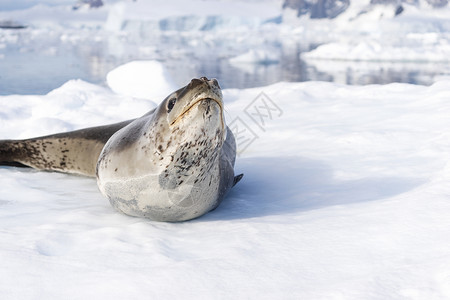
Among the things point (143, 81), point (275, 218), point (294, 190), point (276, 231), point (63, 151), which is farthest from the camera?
point (143, 81)

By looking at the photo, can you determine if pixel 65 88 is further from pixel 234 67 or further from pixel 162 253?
pixel 234 67

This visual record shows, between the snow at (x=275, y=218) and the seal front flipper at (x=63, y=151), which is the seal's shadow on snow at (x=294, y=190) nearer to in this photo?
the snow at (x=275, y=218)

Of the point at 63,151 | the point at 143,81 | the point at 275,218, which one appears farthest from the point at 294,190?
the point at 143,81

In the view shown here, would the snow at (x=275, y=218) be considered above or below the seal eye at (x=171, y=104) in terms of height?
below

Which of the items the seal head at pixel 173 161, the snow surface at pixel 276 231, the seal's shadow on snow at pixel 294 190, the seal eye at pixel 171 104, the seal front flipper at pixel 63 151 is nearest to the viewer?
the snow surface at pixel 276 231

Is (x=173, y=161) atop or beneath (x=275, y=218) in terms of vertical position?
atop

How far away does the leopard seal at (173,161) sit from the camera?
1.87m

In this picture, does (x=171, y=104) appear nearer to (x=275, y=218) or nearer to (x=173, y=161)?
(x=173, y=161)

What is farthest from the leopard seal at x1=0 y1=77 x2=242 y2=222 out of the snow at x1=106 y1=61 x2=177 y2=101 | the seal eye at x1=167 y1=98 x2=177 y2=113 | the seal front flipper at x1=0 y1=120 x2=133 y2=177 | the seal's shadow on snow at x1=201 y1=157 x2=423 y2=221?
the snow at x1=106 y1=61 x2=177 y2=101

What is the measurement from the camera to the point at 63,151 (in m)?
3.15

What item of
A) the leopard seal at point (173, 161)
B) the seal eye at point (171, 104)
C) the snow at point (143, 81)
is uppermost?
the seal eye at point (171, 104)

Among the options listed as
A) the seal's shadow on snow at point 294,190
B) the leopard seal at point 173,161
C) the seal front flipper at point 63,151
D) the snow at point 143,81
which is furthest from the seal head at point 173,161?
the snow at point 143,81

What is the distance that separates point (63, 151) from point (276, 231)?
1.78 meters

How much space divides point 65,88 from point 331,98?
3.08 meters
